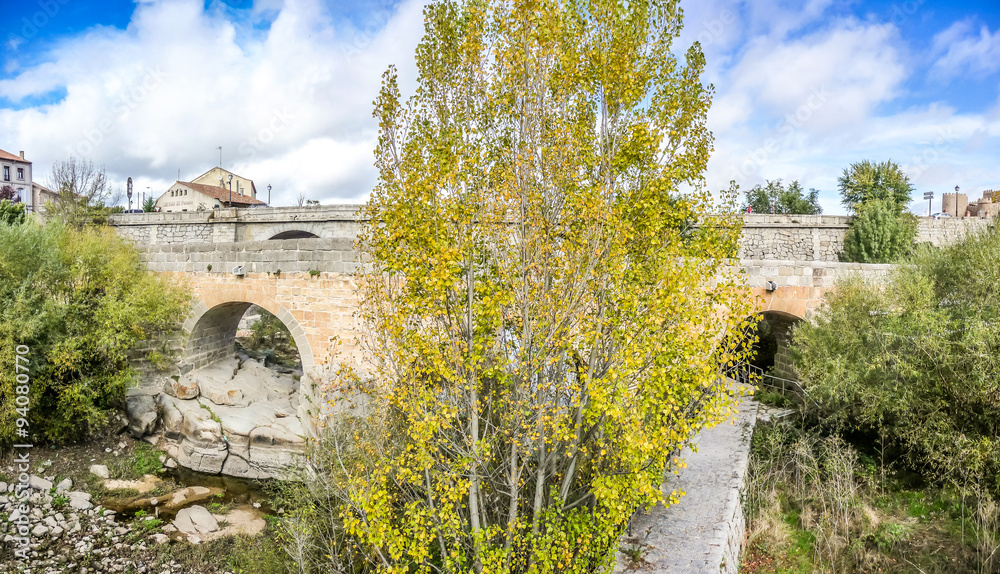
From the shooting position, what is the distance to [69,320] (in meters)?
10.5

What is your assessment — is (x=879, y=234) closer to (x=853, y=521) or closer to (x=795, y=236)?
(x=795, y=236)

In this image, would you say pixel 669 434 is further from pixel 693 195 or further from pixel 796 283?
pixel 796 283

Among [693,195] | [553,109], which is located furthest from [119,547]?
[693,195]

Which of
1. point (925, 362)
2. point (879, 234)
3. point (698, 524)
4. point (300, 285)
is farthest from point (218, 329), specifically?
point (879, 234)

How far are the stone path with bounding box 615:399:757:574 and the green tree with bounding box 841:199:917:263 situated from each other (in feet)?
40.3

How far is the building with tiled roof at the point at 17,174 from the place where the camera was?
41.8 m

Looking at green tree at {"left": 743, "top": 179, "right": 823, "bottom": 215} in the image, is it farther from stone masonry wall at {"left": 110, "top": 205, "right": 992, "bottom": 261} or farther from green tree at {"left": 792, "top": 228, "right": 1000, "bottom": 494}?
green tree at {"left": 792, "top": 228, "right": 1000, "bottom": 494}

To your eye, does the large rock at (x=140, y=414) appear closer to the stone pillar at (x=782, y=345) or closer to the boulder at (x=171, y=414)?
the boulder at (x=171, y=414)

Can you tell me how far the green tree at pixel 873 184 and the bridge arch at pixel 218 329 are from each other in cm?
1940

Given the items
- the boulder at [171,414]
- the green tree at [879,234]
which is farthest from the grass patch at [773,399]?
the boulder at [171,414]

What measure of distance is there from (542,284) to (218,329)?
37.7 ft

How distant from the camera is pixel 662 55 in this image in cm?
573

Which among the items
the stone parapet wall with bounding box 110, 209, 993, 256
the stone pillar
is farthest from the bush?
the stone pillar

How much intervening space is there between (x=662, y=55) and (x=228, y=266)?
1020 cm
